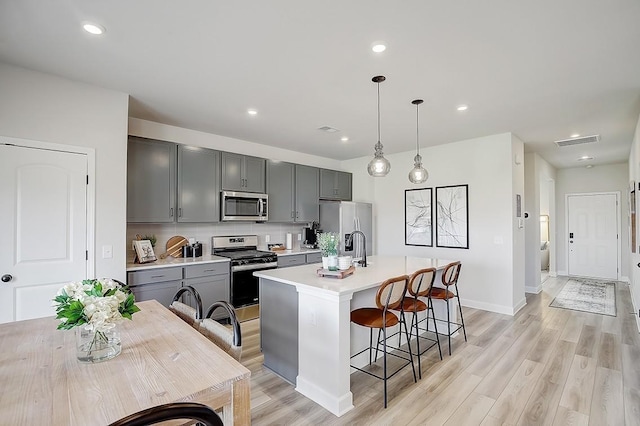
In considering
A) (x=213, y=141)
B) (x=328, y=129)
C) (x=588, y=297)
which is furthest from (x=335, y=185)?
(x=588, y=297)

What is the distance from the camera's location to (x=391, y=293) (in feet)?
8.20

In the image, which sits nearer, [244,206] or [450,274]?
[450,274]

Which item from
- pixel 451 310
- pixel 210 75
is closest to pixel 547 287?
pixel 451 310

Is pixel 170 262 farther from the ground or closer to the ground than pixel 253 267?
farther from the ground

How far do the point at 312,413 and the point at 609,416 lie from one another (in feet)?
6.96

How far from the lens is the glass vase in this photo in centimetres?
132

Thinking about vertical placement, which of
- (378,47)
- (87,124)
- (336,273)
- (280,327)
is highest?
(378,47)

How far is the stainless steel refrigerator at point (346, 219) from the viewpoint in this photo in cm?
549

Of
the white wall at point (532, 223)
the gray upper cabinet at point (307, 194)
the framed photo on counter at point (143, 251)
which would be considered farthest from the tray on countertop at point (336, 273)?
the white wall at point (532, 223)

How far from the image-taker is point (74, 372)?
4.03ft

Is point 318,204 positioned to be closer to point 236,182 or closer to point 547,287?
point 236,182

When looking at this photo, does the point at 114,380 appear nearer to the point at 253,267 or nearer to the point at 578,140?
the point at 253,267

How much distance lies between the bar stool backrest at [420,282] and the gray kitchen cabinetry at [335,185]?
3.22m

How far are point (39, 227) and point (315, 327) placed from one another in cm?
248
